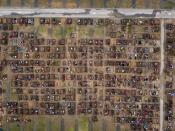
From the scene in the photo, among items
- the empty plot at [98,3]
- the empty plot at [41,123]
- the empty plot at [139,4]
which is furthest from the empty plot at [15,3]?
the empty plot at [139,4]

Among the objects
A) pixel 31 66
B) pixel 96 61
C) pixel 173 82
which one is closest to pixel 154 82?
pixel 173 82

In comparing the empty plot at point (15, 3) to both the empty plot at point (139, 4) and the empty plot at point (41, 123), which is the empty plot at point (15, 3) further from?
the empty plot at point (139, 4)

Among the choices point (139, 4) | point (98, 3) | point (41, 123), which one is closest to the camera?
point (139, 4)

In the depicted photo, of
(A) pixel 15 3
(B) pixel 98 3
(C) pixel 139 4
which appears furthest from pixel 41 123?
(C) pixel 139 4

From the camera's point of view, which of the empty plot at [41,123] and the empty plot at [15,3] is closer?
the empty plot at [15,3]

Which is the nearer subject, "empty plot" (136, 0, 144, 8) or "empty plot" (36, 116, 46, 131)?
"empty plot" (136, 0, 144, 8)

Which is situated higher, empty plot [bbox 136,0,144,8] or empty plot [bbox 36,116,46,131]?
empty plot [bbox 136,0,144,8]

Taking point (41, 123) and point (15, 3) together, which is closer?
point (15, 3)

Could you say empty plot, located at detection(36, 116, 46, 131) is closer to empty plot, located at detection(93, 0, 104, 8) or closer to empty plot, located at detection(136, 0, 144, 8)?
empty plot, located at detection(93, 0, 104, 8)

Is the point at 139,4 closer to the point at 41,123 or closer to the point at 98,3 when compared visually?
the point at 98,3

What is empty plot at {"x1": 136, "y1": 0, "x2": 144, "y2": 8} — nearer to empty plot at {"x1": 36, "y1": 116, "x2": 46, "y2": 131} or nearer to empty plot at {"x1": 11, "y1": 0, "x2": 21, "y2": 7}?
empty plot at {"x1": 11, "y1": 0, "x2": 21, "y2": 7}

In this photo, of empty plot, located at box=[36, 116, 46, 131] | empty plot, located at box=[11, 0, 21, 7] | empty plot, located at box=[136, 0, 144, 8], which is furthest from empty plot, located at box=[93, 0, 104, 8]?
empty plot, located at box=[36, 116, 46, 131]
